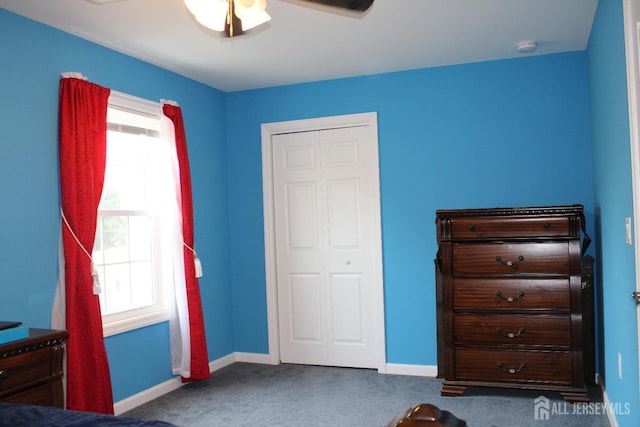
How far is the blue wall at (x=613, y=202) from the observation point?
92.0 inches

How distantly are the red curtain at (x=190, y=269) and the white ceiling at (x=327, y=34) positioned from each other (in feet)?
1.65

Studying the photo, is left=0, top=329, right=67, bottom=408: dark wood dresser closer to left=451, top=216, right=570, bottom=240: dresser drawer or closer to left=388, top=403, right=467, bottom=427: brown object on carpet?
left=388, top=403, right=467, bottom=427: brown object on carpet

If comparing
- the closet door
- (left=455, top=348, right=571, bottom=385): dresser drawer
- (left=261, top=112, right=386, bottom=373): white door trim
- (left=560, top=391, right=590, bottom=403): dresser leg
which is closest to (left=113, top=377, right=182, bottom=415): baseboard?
(left=261, top=112, right=386, bottom=373): white door trim

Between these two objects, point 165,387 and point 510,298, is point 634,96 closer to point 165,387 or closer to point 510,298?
point 510,298

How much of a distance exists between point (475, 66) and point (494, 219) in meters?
1.32

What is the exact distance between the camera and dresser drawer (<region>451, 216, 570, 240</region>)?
136 inches

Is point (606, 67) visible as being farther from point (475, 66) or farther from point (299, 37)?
point (299, 37)

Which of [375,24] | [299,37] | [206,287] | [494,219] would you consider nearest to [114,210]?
[206,287]

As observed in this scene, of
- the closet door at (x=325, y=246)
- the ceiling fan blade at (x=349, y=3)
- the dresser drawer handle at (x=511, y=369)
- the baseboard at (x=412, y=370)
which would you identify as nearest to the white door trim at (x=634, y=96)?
the ceiling fan blade at (x=349, y=3)

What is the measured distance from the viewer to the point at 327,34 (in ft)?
11.3

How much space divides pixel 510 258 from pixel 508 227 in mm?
200

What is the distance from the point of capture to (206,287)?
451 centimetres

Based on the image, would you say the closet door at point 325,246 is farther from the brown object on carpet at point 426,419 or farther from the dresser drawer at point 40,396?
the brown object on carpet at point 426,419

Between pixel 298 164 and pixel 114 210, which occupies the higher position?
pixel 298 164
